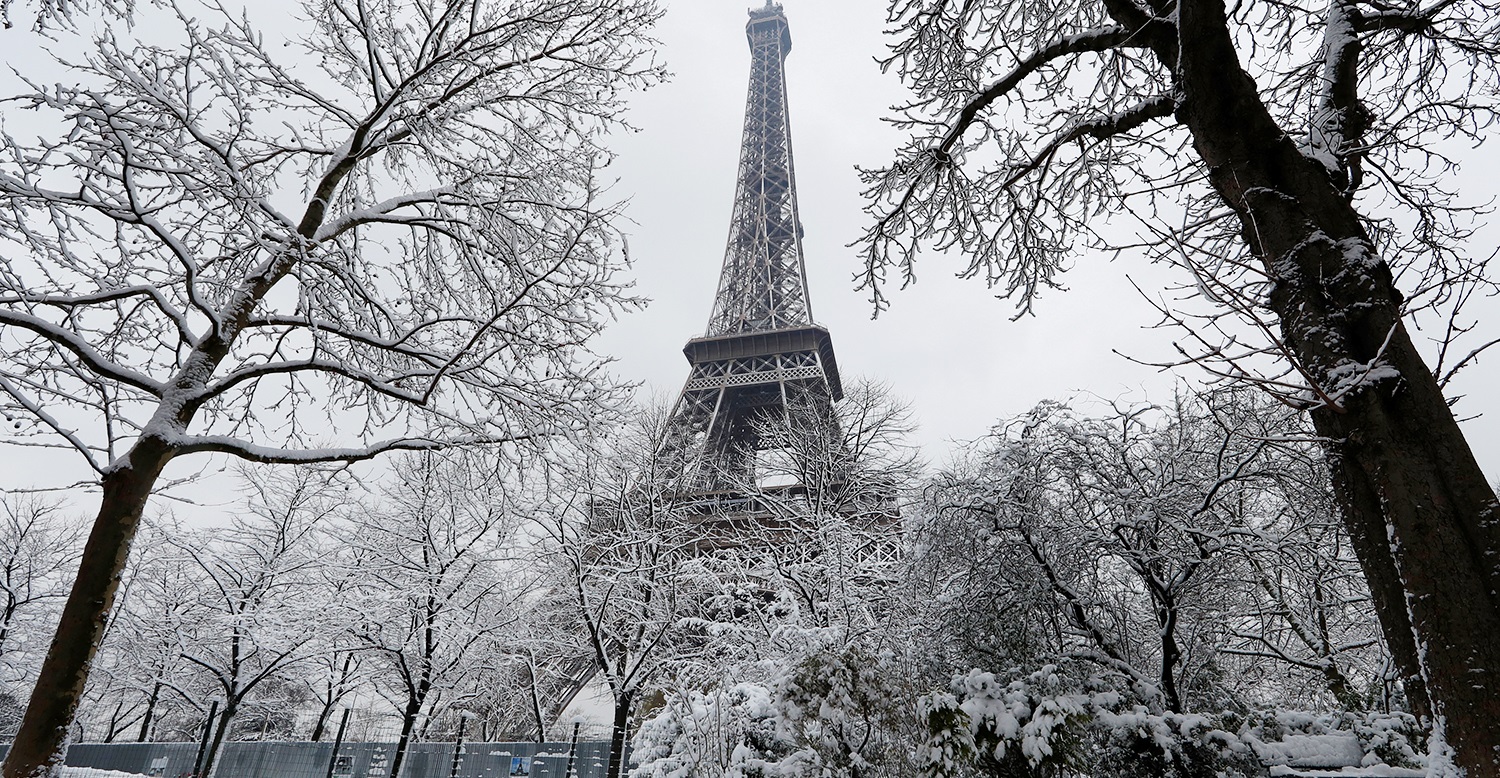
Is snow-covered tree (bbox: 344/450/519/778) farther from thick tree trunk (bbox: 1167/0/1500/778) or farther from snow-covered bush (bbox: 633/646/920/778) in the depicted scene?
thick tree trunk (bbox: 1167/0/1500/778)

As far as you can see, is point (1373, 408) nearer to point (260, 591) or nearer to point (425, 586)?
point (425, 586)

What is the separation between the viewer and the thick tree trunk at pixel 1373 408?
101 inches

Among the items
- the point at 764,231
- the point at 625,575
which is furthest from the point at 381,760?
the point at 764,231

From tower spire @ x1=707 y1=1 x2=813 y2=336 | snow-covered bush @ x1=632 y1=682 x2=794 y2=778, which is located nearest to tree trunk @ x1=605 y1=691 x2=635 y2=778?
snow-covered bush @ x1=632 y1=682 x2=794 y2=778

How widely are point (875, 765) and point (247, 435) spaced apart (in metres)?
6.47

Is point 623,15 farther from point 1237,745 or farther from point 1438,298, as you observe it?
→ point 1237,745

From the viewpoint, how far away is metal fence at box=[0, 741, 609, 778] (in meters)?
17.1

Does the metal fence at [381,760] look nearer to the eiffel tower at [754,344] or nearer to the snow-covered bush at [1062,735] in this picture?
the eiffel tower at [754,344]

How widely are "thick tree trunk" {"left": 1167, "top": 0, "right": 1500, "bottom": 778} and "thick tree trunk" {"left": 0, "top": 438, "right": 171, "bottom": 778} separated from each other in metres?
6.63

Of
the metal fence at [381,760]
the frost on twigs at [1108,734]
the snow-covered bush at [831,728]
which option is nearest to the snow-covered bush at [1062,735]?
the frost on twigs at [1108,734]

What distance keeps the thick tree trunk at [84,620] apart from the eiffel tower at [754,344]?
11.6m

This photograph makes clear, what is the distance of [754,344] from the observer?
100.0ft

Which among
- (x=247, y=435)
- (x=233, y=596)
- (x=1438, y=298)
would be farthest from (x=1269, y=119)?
(x=233, y=596)

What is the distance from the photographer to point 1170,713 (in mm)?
4512
